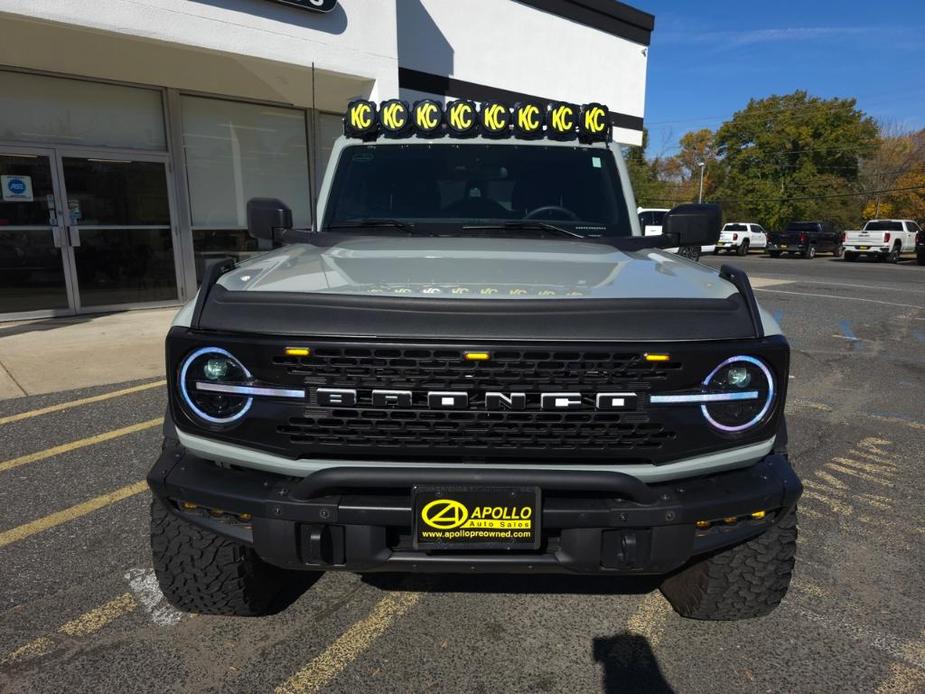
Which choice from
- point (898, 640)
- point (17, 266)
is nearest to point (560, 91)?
point (17, 266)

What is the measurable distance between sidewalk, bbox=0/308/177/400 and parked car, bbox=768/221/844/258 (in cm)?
2995

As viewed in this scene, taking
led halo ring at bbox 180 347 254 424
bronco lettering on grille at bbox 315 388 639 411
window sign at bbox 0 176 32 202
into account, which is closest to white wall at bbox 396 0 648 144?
window sign at bbox 0 176 32 202

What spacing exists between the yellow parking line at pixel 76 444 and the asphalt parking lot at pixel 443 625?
0.17 m

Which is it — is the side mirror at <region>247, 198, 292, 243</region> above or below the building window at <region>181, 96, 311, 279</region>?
below

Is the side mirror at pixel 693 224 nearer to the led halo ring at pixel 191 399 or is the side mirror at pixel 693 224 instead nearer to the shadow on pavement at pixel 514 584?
the shadow on pavement at pixel 514 584

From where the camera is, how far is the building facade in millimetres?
7629

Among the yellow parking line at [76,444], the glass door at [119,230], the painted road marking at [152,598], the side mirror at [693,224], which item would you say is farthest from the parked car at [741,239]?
the painted road marking at [152,598]

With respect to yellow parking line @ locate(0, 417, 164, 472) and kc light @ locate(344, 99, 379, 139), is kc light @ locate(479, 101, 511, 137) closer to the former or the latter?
kc light @ locate(344, 99, 379, 139)

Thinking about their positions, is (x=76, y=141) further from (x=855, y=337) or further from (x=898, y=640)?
(x=855, y=337)

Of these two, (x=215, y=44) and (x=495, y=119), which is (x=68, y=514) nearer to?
(x=495, y=119)

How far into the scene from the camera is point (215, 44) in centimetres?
777

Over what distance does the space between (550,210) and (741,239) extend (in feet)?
108

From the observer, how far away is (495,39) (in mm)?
13172

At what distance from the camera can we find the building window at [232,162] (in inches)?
394
